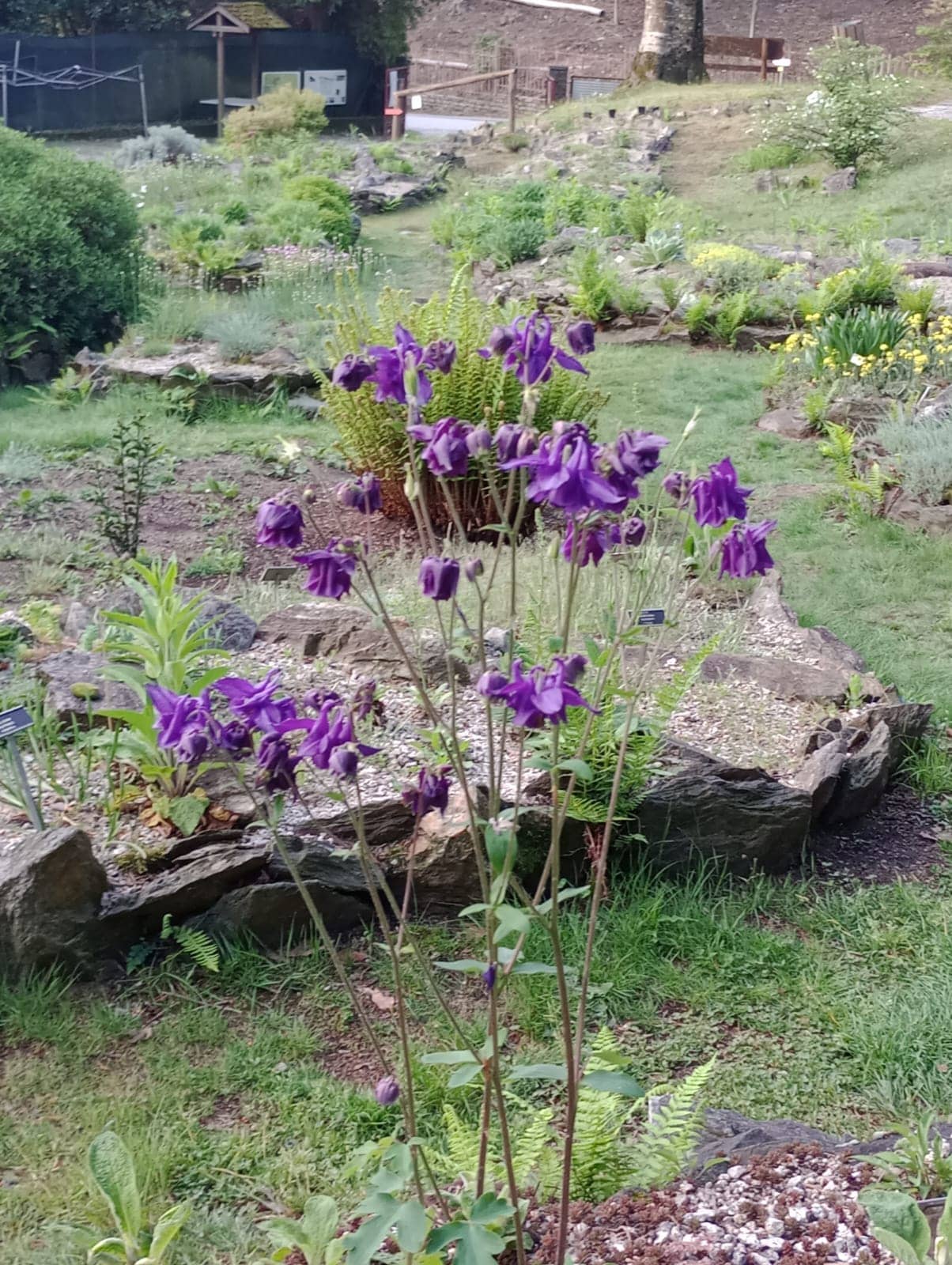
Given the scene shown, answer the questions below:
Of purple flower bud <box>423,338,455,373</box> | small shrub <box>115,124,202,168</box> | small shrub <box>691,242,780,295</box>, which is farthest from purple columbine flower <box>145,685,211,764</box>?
small shrub <box>115,124,202,168</box>

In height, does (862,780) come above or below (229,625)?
below

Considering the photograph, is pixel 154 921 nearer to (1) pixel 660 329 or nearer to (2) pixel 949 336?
(2) pixel 949 336

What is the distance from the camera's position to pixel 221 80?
25.1m

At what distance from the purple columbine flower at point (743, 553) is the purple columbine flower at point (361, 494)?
483 mm

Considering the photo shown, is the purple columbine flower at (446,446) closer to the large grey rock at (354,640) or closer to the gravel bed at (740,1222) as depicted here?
the gravel bed at (740,1222)

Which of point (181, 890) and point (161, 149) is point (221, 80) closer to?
point (161, 149)

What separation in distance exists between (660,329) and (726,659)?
22.6 ft

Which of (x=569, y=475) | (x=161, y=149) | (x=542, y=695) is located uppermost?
(x=161, y=149)

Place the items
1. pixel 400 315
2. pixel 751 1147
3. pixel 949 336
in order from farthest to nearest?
1. pixel 949 336
2. pixel 400 315
3. pixel 751 1147

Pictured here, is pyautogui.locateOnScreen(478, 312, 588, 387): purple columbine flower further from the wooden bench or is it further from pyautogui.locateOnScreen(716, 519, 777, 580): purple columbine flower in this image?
the wooden bench

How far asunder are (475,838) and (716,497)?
1.87 ft

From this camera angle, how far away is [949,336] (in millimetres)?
8680

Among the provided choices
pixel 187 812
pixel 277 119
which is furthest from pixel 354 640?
pixel 277 119

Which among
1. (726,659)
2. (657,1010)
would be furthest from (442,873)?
(726,659)
